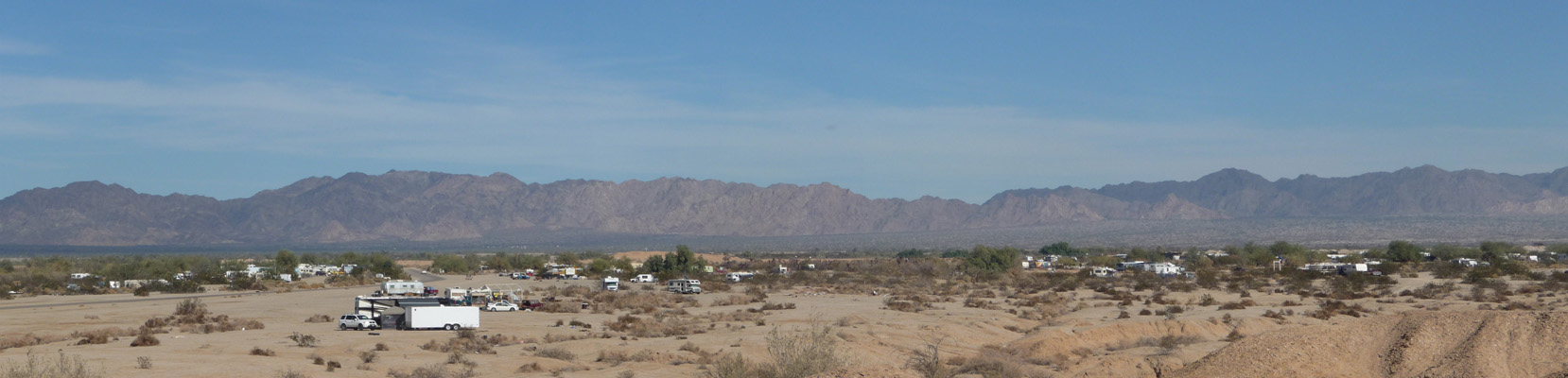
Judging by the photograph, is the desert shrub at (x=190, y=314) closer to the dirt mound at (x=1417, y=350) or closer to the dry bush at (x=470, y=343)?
the dry bush at (x=470, y=343)

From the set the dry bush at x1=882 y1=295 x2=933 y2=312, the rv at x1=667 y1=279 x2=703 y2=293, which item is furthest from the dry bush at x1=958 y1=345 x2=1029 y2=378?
the rv at x1=667 y1=279 x2=703 y2=293

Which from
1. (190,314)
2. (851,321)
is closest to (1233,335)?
(851,321)

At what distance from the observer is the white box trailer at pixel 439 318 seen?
42.8 meters

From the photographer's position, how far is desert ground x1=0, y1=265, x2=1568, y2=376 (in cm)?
1802

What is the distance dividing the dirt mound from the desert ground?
1.1 inches

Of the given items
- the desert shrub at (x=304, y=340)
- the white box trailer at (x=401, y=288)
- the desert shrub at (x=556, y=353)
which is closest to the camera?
the desert shrub at (x=556, y=353)

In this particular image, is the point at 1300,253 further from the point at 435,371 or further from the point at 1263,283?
the point at 435,371

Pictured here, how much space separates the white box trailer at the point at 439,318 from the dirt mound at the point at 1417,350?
30.1 meters

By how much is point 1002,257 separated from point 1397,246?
34.5 m

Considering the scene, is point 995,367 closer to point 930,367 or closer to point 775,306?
point 930,367

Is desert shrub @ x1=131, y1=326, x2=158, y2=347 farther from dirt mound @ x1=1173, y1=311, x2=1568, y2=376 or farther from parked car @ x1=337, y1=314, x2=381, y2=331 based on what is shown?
dirt mound @ x1=1173, y1=311, x2=1568, y2=376

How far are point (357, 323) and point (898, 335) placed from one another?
1986 cm

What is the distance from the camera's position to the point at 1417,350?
1783 cm

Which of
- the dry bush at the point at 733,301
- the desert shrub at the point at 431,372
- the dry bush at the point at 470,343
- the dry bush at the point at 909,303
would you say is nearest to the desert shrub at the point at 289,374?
the desert shrub at the point at 431,372
